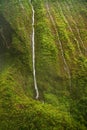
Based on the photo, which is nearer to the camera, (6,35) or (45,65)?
(45,65)

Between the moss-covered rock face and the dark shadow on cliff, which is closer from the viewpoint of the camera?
the moss-covered rock face

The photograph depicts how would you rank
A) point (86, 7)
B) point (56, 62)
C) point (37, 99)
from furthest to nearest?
point (86, 7)
point (56, 62)
point (37, 99)

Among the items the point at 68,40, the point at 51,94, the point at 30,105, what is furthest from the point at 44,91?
the point at 68,40

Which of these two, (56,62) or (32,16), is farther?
(32,16)

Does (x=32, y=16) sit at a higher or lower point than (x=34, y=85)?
higher

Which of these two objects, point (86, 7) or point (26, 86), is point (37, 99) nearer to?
point (26, 86)

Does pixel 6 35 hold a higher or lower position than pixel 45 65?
higher

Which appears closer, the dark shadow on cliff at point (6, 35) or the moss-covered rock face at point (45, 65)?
the moss-covered rock face at point (45, 65)

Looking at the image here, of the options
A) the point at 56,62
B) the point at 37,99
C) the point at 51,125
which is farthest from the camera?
the point at 56,62
